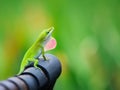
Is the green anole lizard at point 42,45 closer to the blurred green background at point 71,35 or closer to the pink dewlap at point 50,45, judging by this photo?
the pink dewlap at point 50,45

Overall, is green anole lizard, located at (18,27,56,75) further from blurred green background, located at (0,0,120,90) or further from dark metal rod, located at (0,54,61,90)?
blurred green background, located at (0,0,120,90)

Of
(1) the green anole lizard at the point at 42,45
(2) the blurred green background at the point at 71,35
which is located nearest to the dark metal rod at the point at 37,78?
(1) the green anole lizard at the point at 42,45

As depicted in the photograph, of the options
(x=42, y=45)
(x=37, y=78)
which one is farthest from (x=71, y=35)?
(x=37, y=78)

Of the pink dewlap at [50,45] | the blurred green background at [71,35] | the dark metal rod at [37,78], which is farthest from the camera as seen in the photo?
the blurred green background at [71,35]

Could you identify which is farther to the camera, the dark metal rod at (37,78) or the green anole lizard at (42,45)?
the green anole lizard at (42,45)

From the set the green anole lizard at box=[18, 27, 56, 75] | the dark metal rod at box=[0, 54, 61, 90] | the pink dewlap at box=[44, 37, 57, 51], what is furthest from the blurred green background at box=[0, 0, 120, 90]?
the dark metal rod at box=[0, 54, 61, 90]

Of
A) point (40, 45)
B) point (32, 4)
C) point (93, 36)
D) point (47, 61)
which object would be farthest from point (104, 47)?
point (47, 61)

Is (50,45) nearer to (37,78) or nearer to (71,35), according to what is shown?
(37,78)

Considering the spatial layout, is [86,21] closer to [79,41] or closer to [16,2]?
[79,41]
